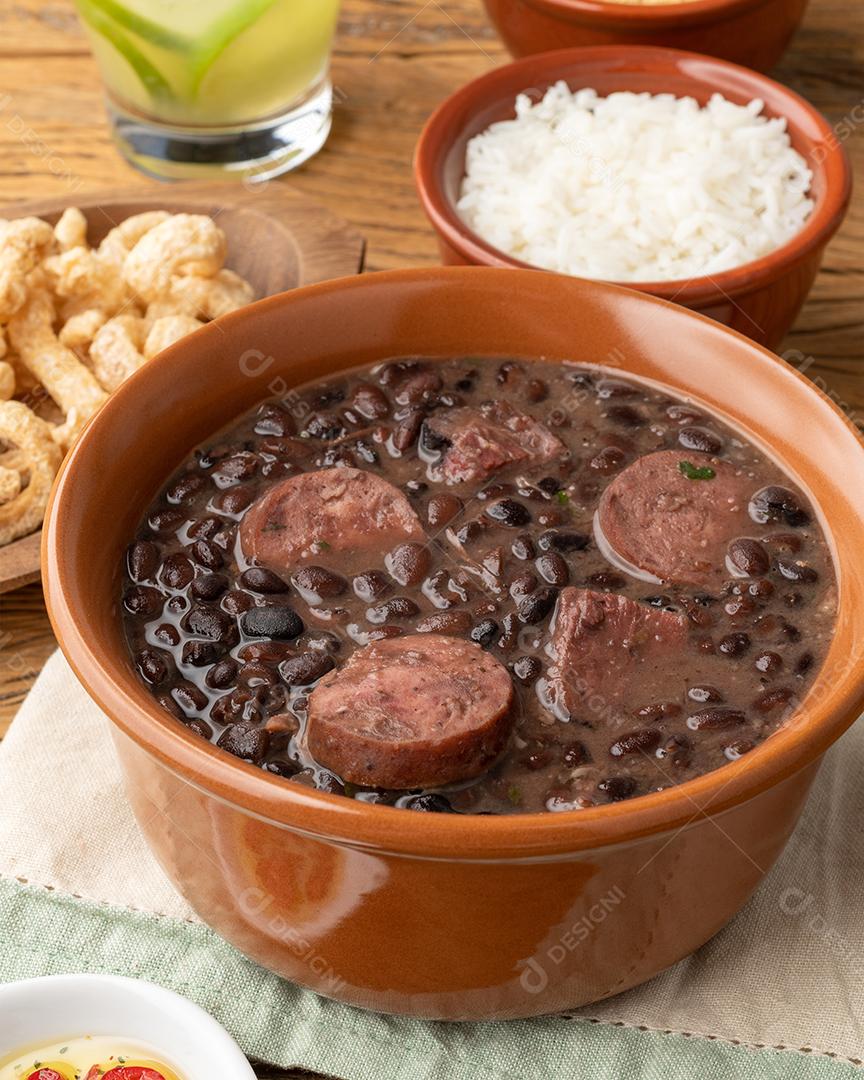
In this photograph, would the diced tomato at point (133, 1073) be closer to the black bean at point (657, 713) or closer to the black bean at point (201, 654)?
the black bean at point (201, 654)

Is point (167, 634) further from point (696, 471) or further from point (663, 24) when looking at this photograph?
point (663, 24)

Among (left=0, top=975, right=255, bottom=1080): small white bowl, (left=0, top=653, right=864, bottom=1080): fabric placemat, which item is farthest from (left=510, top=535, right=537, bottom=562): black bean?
(left=0, top=975, right=255, bottom=1080): small white bowl

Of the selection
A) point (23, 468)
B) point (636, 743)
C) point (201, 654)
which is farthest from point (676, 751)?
point (23, 468)

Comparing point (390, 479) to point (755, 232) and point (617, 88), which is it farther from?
point (617, 88)

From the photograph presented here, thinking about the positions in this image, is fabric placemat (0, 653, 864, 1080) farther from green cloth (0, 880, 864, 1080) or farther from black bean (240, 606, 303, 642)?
black bean (240, 606, 303, 642)

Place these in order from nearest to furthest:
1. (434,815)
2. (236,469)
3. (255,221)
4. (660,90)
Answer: (434,815)
(236,469)
(255,221)
(660,90)

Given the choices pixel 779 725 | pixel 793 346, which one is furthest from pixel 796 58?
pixel 779 725
